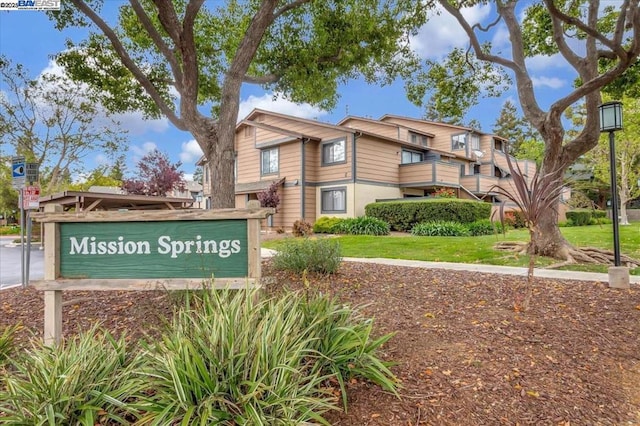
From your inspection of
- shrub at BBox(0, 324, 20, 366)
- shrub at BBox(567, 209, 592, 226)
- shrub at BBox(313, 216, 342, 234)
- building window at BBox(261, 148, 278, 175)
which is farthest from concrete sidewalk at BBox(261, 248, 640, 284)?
shrub at BBox(567, 209, 592, 226)

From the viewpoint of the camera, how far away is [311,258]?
577 centimetres

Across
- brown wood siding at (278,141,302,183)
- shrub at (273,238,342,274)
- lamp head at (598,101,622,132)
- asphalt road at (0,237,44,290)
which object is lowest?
asphalt road at (0,237,44,290)

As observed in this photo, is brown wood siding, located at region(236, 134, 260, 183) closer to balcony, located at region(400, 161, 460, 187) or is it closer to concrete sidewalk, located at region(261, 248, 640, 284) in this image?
balcony, located at region(400, 161, 460, 187)

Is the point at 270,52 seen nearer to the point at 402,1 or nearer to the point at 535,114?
the point at 402,1

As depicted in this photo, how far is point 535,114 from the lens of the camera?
335 inches

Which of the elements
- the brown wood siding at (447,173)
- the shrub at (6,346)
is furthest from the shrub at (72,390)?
the brown wood siding at (447,173)

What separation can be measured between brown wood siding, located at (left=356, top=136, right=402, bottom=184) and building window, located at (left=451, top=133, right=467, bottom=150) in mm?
7179

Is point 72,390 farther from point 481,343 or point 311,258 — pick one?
point 311,258

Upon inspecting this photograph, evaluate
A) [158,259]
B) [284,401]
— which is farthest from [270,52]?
[284,401]

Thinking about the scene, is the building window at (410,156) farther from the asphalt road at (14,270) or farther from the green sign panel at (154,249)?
the green sign panel at (154,249)

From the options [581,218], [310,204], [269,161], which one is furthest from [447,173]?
[581,218]

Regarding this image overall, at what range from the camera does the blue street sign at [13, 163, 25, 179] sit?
7.78m

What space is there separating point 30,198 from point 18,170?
0.64m

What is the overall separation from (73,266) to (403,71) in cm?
916
